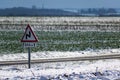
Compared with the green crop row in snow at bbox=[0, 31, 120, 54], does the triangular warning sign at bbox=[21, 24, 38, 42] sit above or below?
above

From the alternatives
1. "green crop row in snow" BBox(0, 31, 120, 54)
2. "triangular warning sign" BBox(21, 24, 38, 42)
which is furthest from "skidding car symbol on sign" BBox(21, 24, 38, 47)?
"green crop row in snow" BBox(0, 31, 120, 54)

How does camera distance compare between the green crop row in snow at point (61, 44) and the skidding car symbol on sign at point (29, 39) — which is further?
the green crop row in snow at point (61, 44)

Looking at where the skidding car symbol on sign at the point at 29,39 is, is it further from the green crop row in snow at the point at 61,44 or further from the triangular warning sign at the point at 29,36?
the green crop row in snow at the point at 61,44

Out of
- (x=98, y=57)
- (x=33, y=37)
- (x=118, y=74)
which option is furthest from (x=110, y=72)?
(x=98, y=57)

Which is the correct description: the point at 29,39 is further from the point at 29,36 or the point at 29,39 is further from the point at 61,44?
the point at 61,44

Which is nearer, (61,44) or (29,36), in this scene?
(29,36)

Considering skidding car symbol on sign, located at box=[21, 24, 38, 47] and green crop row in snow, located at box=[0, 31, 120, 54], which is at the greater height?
skidding car symbol on sign, located at box=[21, 24, 38, 47]

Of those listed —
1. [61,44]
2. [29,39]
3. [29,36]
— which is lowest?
[61,44]

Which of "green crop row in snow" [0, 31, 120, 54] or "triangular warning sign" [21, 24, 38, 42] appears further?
"green crop row in snow" [0, 31, 120, 54]

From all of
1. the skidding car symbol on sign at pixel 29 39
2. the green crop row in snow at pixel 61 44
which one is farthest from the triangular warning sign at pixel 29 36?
the green crop row in snow at pixel 61 44

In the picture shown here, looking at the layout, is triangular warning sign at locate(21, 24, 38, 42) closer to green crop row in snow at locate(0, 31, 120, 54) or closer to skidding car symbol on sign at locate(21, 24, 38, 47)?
skidding car symbol on sign at locate(21, 24, 38, 47)

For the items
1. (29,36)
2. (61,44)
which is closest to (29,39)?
(29,36)

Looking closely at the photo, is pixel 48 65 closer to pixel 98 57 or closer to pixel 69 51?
pixel 98 57

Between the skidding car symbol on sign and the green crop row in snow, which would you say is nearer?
the skidding car symbol on sign
